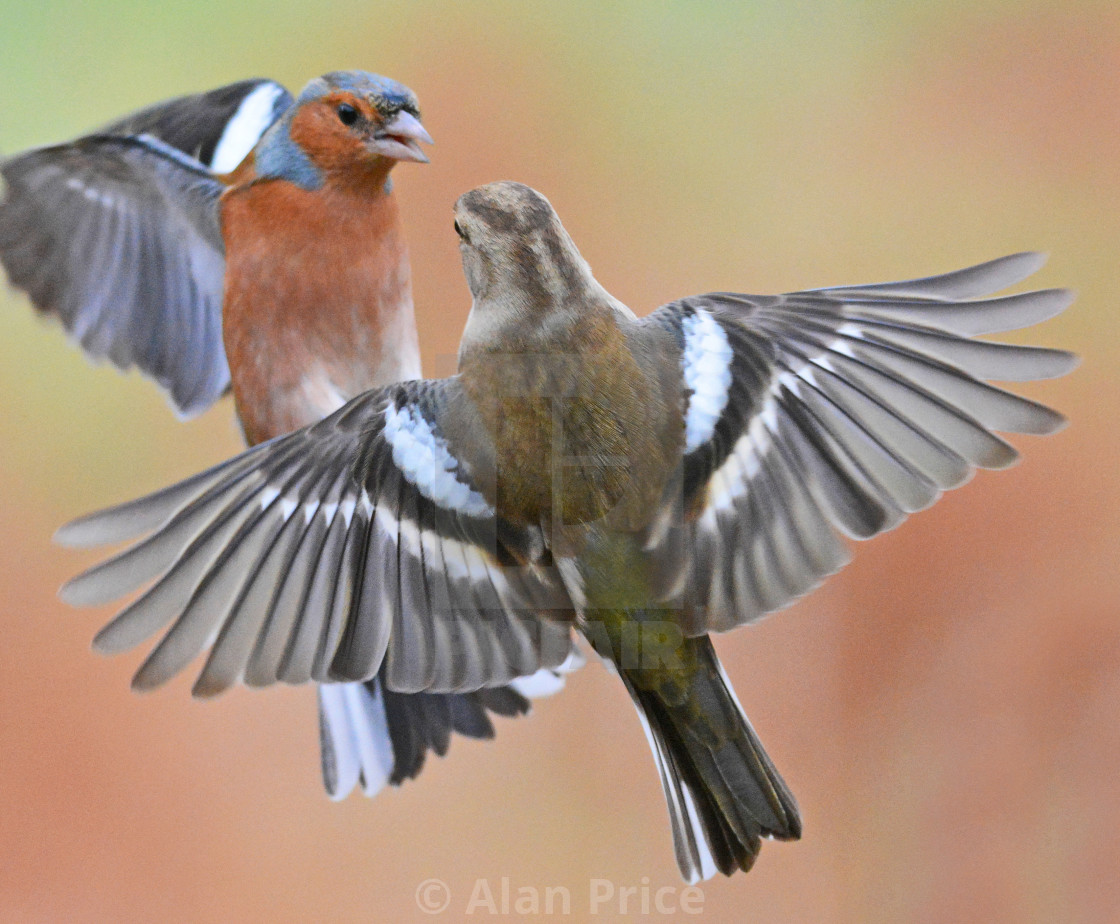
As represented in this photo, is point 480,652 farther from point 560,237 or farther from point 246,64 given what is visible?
point 246,64

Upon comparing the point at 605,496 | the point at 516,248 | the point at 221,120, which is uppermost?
the point at 221,120

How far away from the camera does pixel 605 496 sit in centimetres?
110

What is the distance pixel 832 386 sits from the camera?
3.92 ft

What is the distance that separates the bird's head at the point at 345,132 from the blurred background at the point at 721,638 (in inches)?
12.5

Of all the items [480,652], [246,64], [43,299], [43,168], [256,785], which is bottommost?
[256,785]

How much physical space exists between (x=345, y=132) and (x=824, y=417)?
548mm

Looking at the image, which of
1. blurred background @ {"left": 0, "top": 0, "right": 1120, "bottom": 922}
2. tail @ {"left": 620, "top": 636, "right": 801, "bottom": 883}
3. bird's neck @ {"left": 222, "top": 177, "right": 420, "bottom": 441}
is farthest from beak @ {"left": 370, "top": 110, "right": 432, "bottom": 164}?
tail @ {"left": 620, "top": 636, "right": 801, "bottom": 883}

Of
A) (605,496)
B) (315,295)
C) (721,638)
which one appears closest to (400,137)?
(315,295)

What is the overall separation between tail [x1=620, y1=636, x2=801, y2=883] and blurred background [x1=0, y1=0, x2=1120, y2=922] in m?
0.58

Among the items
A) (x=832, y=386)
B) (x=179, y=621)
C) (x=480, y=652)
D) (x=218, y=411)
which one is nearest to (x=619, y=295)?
(x=218, y=411)

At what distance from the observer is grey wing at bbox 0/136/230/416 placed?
53.9 inches

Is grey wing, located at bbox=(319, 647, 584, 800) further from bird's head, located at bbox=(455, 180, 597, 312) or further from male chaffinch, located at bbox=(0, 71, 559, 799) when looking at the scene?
bird's head, located at bbox=(455, 180, 597, 312)

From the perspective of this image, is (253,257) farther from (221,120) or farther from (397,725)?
(397,725)

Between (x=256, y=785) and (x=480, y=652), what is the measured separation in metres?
0.87
